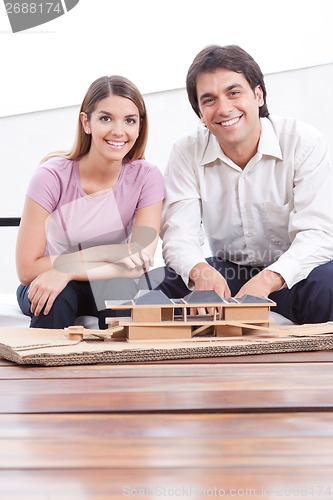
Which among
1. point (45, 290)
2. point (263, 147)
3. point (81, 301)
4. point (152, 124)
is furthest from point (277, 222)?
point (152, 124)

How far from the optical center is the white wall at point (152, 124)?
4.11 metres

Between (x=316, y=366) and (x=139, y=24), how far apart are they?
11.4ft

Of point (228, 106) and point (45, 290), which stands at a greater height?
point (228, 106)

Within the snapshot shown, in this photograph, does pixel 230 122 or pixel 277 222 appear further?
pixel 277 222

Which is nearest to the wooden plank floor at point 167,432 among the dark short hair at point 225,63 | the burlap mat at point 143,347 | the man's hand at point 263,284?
the burlap mat at point 143,347

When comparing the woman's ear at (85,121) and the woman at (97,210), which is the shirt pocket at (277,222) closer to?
the woman at (97,210)

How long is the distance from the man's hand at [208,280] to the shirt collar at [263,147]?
15.7 inches

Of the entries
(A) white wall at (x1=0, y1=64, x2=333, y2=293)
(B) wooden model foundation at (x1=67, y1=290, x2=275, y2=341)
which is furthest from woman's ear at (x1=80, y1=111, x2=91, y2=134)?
(A) white wall at (x1=0, y1=64, x2=333, y2=293)

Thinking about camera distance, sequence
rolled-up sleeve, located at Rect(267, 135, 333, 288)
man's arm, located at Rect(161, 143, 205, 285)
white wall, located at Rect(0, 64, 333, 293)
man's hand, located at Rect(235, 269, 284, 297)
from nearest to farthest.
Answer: man's hand, located at Rect(235, 269, 284, 297), rolled-up sleeve, located at Rect(267, 135, 333, 288), man's arm, located at Rect(161, 143, 205, 285), white wall, located at Rect(0, 64, 333, 293)

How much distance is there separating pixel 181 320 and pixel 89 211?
2.84ft

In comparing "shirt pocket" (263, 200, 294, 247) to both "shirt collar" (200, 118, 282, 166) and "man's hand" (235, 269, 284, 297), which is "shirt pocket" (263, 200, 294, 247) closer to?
"shirt collar" (200, 118, 282, 166)

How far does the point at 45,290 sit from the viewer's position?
189 centimetres

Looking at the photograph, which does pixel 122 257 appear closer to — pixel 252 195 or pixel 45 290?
pixel 45 290

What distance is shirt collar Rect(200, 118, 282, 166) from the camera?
2164 mm
